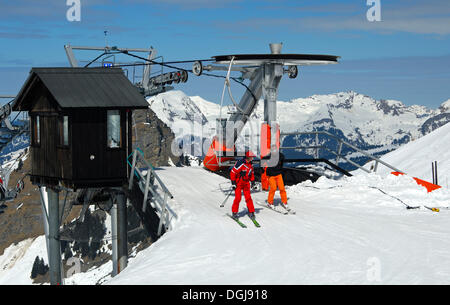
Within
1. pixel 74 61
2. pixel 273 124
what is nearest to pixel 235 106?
pixel 273 124

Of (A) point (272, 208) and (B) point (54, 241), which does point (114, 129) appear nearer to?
(B) point (54, 241)

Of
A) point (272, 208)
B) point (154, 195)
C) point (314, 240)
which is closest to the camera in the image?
point (314, 240)

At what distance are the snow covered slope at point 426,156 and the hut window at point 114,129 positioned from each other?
2564 cm

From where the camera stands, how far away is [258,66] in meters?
27.9

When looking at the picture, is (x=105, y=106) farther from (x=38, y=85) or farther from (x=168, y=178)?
(x=168, y=178)

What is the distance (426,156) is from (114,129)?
109 feet

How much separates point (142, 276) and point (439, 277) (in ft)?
20.5

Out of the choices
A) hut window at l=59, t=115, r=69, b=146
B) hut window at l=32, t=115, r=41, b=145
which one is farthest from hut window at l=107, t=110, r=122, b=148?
hut window at l=32, t=115, r=41, b=145

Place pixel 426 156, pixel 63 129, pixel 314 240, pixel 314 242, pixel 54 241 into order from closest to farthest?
pixel 314 242 < pixel 314 240 < pixel 63 129 < pixel 54 241 < pixel 426 156

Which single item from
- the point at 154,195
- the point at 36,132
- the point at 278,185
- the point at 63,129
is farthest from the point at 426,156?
the point at 63,129

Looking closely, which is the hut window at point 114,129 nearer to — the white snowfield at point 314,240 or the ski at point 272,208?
the white snowfield at point 314,240

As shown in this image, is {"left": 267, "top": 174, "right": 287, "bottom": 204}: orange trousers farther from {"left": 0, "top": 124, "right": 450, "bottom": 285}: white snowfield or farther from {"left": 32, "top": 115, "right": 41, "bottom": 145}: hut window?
{"left": 32, "top": 115, "right": 41, "bottom": 145}: hut window

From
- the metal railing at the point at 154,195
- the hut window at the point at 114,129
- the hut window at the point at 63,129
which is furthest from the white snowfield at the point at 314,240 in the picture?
the hut window at the point at 63,129

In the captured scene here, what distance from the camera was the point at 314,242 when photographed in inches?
685
